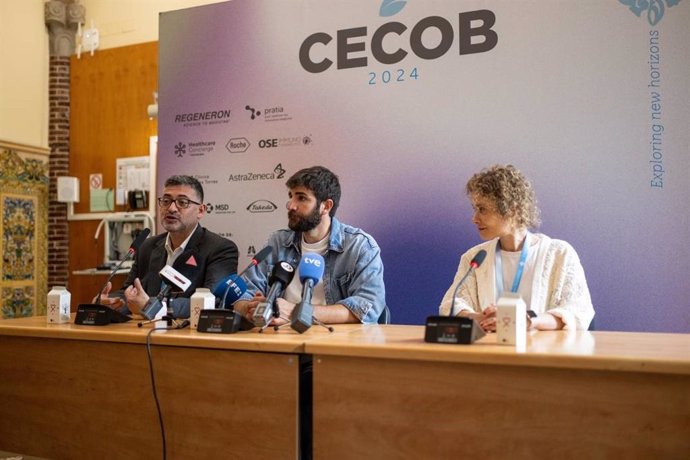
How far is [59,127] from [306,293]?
17.1 ft

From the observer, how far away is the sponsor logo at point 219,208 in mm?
4160

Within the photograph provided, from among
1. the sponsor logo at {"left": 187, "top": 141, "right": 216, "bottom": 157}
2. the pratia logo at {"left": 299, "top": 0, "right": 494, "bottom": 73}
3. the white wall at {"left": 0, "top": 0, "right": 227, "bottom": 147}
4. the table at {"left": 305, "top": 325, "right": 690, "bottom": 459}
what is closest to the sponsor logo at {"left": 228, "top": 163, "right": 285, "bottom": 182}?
the sponsor logo at {"left": 187, "top": 141, "right": 216, "bottom": 157}

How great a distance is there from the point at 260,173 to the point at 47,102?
3.48 metres

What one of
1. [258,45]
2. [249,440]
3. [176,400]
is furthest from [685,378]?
[258,45]

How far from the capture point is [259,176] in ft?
13.3

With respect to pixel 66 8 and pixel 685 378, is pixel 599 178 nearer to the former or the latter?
pixel 685 378

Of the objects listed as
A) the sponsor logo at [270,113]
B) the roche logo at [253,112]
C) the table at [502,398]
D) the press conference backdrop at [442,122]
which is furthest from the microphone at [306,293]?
the roche logo at [253,112]

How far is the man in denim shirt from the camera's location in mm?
2688

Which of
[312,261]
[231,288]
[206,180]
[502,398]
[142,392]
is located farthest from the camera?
[206,180]

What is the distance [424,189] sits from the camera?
142 inches

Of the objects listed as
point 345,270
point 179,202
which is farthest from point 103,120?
point 345,270

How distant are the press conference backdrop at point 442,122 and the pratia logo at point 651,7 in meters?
0.01

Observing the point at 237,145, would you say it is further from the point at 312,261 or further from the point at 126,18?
the point at 126,18

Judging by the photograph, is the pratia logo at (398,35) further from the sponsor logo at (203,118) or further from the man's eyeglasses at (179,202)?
the man's eyeglasses at (179,202)
